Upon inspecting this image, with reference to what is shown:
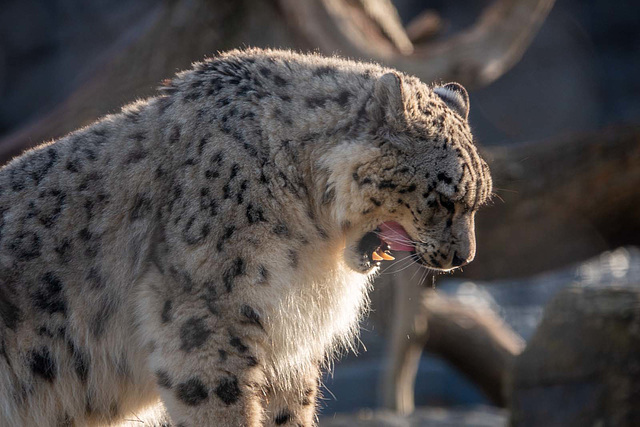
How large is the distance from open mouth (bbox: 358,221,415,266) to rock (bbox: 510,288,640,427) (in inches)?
90.6

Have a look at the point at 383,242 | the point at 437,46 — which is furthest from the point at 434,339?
the point at 383,242

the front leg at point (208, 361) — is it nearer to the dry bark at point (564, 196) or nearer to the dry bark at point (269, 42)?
the dry bark at point (269, 42)

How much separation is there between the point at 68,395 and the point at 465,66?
497 cm

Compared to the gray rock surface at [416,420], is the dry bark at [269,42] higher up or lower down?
higher up

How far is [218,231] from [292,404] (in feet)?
3.18

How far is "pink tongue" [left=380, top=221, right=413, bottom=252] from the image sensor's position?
3264mm

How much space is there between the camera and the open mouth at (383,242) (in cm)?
327

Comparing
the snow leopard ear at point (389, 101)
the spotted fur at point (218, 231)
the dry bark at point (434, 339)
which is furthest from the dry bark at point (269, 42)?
the snow leopard ear at point (389, 101)

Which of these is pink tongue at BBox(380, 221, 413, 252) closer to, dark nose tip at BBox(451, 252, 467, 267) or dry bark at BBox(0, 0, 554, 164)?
dark nose tip at BBox(451, 252, 467, 267)

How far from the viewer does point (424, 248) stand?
3.22 m

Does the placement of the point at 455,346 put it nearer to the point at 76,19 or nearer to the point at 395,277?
the point at 395,277

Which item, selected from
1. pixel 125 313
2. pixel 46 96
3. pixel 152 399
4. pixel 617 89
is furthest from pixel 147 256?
pixel 617 89

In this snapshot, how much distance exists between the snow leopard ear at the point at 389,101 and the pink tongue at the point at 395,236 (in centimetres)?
43

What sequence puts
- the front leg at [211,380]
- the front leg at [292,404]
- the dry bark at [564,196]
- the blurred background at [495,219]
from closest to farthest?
the front leg at [211,380] < the front leg at [292,404] < the blurred background at [495,219] < the dry bark at [564,196]
